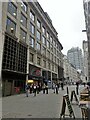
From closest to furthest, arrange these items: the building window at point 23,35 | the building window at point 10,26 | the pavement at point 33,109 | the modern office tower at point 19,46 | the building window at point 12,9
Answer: the pavement at point 33,109 → the modern office tower at point 19,46 → the building window at point 10,26 → the building window at point 12,9 → the building window at point 23,35

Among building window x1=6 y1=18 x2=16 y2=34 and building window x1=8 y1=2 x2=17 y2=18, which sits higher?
building window x1=8 y1=2 x2=17 y2=18

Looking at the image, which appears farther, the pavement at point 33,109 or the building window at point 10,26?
the building window at point 10,26

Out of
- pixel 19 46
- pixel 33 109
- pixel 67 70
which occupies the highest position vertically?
pixel 19 46

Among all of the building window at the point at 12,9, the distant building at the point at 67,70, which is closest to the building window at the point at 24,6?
the building window at the point at 12,9

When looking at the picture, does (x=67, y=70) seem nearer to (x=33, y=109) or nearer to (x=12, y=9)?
(x=12, y=9)

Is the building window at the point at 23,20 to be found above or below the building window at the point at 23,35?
above

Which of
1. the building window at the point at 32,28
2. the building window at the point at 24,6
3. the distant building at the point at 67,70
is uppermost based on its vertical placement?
Result: the building window at the point at 24,6

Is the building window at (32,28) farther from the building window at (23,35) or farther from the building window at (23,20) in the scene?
the building window at (23,35)

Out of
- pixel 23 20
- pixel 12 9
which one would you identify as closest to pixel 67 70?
pixel 23 20

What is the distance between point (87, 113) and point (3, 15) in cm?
2388

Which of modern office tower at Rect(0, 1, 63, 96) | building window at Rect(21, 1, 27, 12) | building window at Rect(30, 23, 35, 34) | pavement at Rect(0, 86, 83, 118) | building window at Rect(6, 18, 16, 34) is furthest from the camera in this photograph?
building window at Rect(30, 23, 35, 34)

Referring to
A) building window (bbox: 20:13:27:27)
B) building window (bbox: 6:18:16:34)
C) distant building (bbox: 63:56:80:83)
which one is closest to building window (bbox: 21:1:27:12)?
building window (bbox: 20:13:27:27)

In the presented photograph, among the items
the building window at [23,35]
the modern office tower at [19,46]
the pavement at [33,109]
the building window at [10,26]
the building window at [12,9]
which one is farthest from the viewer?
the building window at [23,35]

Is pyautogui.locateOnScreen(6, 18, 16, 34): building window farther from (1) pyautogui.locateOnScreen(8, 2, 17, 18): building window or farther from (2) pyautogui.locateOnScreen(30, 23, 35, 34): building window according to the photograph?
(2) pyautogui.locateOnScreen(30, 23, 35, 34): building window
